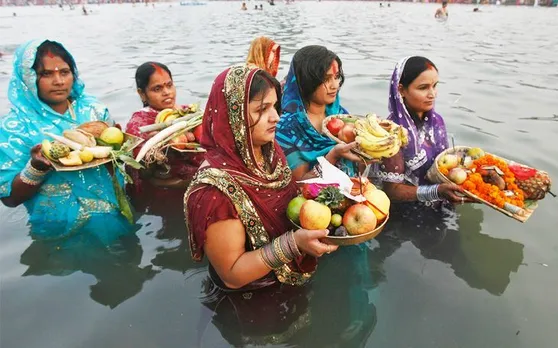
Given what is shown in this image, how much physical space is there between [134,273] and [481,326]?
3160 millimetres

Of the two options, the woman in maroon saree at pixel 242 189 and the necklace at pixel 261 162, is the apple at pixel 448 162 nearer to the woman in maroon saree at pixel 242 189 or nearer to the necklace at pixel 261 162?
the woman in maroon saree at pixel 242 189

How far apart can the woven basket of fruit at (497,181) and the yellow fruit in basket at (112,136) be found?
2932 millimetres

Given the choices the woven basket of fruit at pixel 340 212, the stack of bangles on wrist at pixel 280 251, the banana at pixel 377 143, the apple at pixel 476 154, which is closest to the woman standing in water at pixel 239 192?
the stack of bangles on wrist at pixel 280 251

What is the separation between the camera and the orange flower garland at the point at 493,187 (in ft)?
9.96

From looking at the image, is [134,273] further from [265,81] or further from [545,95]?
[545,95]

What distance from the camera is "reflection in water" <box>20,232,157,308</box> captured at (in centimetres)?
355

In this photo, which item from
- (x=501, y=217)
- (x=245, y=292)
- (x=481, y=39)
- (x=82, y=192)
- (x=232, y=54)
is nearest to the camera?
(x=245, y=292)

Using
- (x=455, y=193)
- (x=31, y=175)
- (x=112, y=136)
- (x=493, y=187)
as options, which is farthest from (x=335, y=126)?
(x=31, y=175)

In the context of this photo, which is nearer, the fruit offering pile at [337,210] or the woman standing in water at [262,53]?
the fruit offering pile at [337,210]

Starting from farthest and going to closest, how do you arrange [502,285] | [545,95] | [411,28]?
[411,28]
[545,95]
[502,285]

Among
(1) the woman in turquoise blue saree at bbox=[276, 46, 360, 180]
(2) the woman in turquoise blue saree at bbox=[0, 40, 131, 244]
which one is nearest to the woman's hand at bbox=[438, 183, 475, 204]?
(1) the woman in turquoise blue saree at bbox=[276, 46, 360, 180]

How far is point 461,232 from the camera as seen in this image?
4.14 metres

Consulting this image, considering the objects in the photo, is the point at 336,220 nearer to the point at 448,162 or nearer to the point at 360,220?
the point at 360,220

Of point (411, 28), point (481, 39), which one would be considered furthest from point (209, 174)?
point (411, 28)
